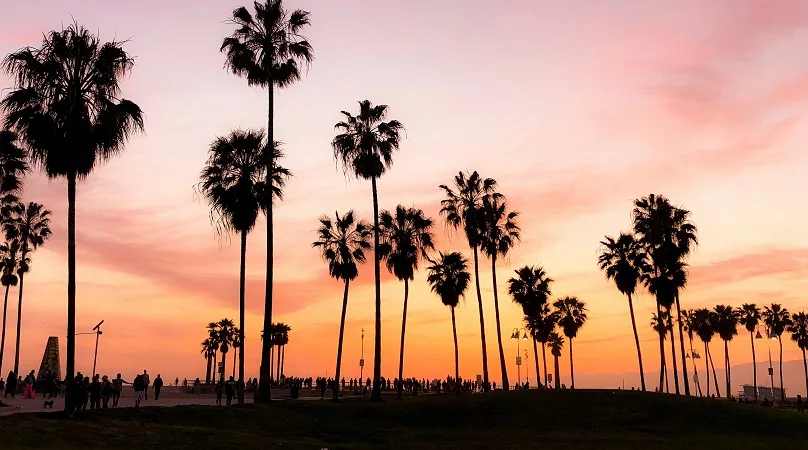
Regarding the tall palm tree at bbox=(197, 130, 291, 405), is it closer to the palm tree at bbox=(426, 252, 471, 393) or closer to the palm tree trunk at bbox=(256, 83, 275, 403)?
the palm tree trunk at bbox=(256, 83, 275, 403)

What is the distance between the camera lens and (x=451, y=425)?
44438 millimetres

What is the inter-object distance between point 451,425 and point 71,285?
77.9 ft

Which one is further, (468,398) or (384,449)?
(468,398)

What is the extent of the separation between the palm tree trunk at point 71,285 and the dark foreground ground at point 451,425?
75.4 inches

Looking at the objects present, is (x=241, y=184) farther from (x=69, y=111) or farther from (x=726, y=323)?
(x=726, y=323)

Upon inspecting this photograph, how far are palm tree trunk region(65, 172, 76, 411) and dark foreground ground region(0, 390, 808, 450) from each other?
192 centimetres

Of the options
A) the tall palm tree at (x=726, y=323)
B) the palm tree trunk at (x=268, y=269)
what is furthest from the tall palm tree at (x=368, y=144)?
the tall palm tree at (x=726, y=323)

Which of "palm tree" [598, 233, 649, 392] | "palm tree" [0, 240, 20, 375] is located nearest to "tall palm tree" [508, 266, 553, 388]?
"palm tree" [598, 233, 649, 392]

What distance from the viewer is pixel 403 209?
71062 mm

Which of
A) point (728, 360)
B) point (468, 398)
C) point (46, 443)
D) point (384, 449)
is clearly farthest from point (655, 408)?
point (728, 360)

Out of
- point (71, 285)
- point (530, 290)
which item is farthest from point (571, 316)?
point (71, 285)

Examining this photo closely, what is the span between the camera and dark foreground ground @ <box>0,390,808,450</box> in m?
28.5

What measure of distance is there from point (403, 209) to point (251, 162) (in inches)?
974

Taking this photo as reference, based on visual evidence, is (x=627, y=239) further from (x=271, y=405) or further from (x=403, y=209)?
(x=271, y=405)
